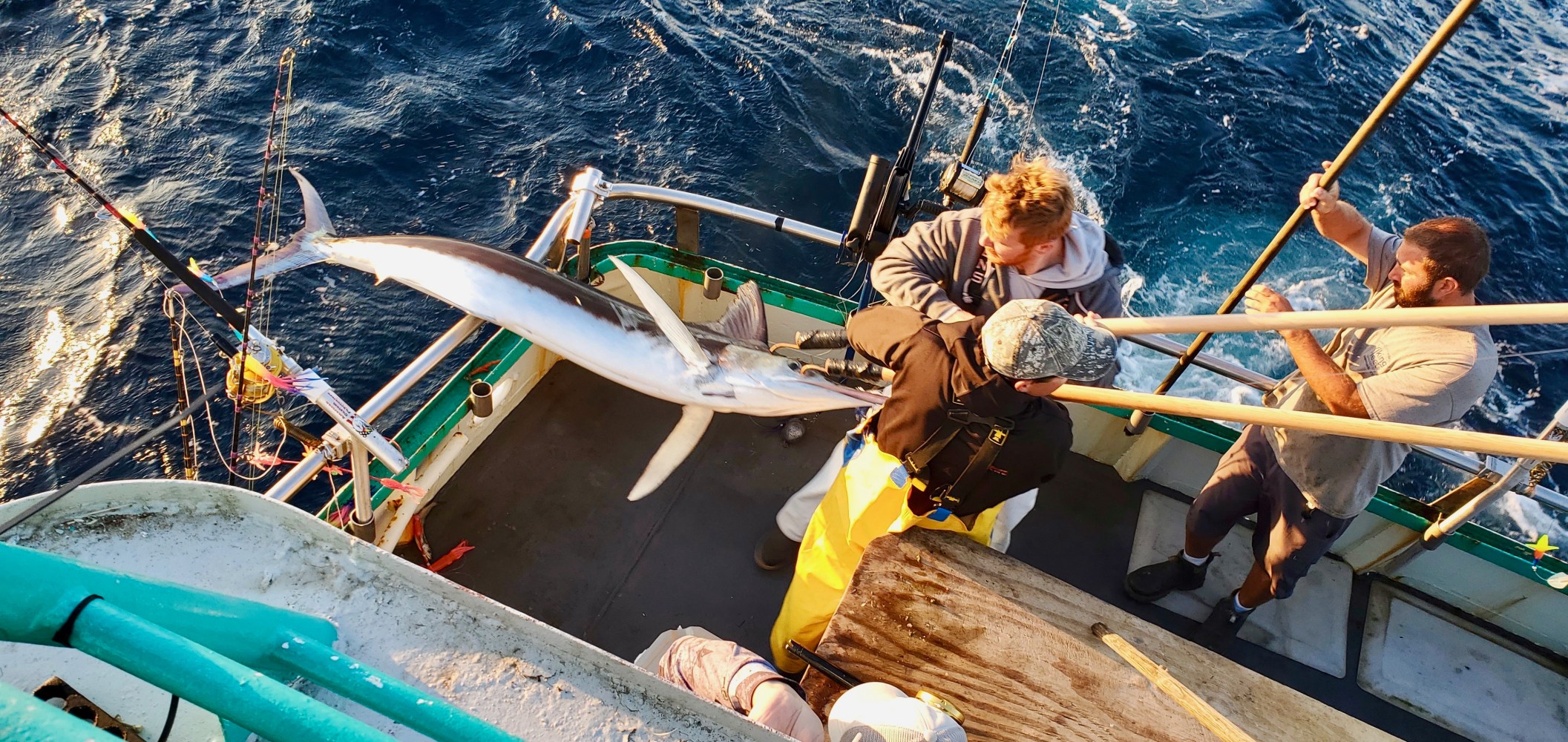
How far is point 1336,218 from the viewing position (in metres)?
3.26

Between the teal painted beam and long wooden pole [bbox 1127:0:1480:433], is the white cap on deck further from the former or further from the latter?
long wooden pole [bbox 1127:0:1480:433]

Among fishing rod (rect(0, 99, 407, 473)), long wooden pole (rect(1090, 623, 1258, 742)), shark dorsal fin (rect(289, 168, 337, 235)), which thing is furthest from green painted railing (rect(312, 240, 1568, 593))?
long wooden pole (rect(1090, 623, 1258, 742))

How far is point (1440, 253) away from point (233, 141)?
9795 mm

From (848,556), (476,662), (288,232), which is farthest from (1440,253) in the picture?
(288,232)

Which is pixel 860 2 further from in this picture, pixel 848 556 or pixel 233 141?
pixel 848 556

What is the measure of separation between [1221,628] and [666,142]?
7.48 meters

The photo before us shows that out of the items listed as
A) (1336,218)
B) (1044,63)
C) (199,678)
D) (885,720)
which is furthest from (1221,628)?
(1044,63)

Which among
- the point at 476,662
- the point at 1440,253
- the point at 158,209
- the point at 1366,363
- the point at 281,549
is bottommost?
the point at 158,209

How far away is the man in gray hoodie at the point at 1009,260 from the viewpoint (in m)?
2.67

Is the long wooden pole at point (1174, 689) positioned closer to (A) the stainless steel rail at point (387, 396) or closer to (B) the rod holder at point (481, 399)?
(B) the rod holder at point (481, 399)

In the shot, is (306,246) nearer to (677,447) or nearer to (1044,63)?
(677,447)

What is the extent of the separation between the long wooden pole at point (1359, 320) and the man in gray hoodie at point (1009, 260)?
316 mm

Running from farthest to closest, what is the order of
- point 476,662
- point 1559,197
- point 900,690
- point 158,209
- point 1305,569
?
point 1559,197, point 158,209, point 1305,569, point 900,690, point 476,662

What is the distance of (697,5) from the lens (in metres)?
11.3
